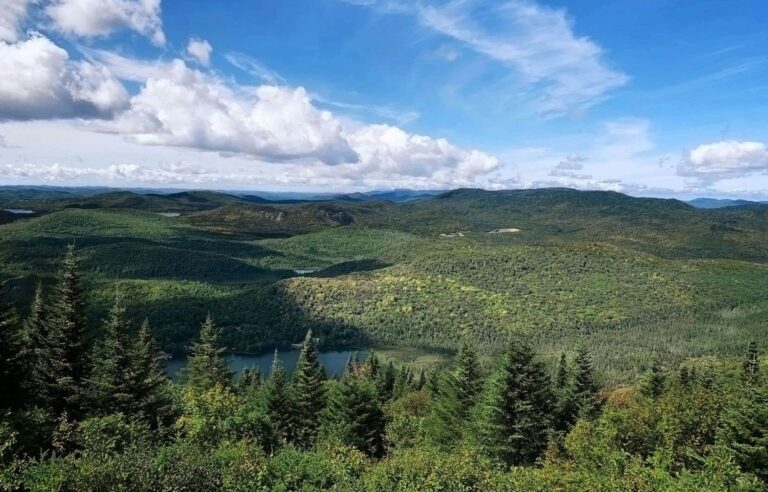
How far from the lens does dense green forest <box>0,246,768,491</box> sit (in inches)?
Answer: 885

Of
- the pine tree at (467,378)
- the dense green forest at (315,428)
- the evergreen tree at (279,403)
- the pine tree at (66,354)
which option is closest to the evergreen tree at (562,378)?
the dense green forest at (315,428)

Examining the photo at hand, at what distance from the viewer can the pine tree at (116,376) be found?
119 ft

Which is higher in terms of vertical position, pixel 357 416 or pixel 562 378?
pixel 357 416

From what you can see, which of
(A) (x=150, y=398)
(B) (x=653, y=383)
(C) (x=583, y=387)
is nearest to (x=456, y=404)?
(C) (x=583, y=387)

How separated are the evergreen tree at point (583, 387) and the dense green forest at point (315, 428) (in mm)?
203

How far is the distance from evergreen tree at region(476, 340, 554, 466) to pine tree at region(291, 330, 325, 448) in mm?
19293

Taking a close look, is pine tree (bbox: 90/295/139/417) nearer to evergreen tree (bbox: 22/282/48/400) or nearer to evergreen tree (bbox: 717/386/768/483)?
evergreen tree (bbox: 22/282/48/400)

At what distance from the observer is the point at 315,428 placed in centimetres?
5588

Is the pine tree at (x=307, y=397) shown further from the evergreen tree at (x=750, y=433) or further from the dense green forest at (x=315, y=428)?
the evergreen tree at (x=750, y=433)

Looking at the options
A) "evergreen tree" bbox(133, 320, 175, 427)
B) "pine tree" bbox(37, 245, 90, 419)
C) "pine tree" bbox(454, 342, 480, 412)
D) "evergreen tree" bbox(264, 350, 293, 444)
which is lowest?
"evergreen tree" bbox(264, 350, 293, 444)

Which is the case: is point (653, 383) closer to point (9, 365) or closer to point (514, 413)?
point (514, 413)

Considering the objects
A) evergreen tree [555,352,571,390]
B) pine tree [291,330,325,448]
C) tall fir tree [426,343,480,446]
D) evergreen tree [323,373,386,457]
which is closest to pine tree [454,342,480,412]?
tall fir tree [426,343,480,446]

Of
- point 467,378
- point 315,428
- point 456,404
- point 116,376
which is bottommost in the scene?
point 315,428

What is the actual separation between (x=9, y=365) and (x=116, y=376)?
6.57 meters
